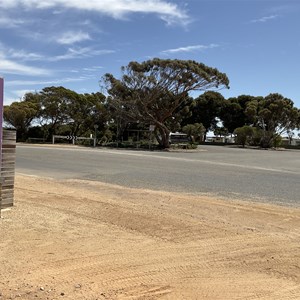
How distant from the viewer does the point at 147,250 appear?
6.08m

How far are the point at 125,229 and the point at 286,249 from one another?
2554 millimetres

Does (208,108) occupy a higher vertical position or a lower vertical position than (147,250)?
higher

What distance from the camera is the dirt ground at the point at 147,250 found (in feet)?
15.2

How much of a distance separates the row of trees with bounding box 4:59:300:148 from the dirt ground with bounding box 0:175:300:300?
36106mm

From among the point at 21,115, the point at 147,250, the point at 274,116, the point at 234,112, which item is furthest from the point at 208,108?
the point at 147,250

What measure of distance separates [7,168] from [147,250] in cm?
384

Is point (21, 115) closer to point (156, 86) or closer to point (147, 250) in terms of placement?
point (156, 86)

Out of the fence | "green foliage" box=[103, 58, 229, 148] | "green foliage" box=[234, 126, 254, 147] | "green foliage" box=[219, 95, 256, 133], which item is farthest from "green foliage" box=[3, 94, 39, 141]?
the fence

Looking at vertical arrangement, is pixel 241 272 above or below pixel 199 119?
below

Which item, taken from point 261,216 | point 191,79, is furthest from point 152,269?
point 191,79

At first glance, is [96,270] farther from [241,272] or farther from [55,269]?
[241,272]

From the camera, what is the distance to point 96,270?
5.14 metres

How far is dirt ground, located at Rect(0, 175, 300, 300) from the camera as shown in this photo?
15.2 feet

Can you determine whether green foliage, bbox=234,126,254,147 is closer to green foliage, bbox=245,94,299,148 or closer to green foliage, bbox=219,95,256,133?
green foliage, bbox=245,94,299,148
